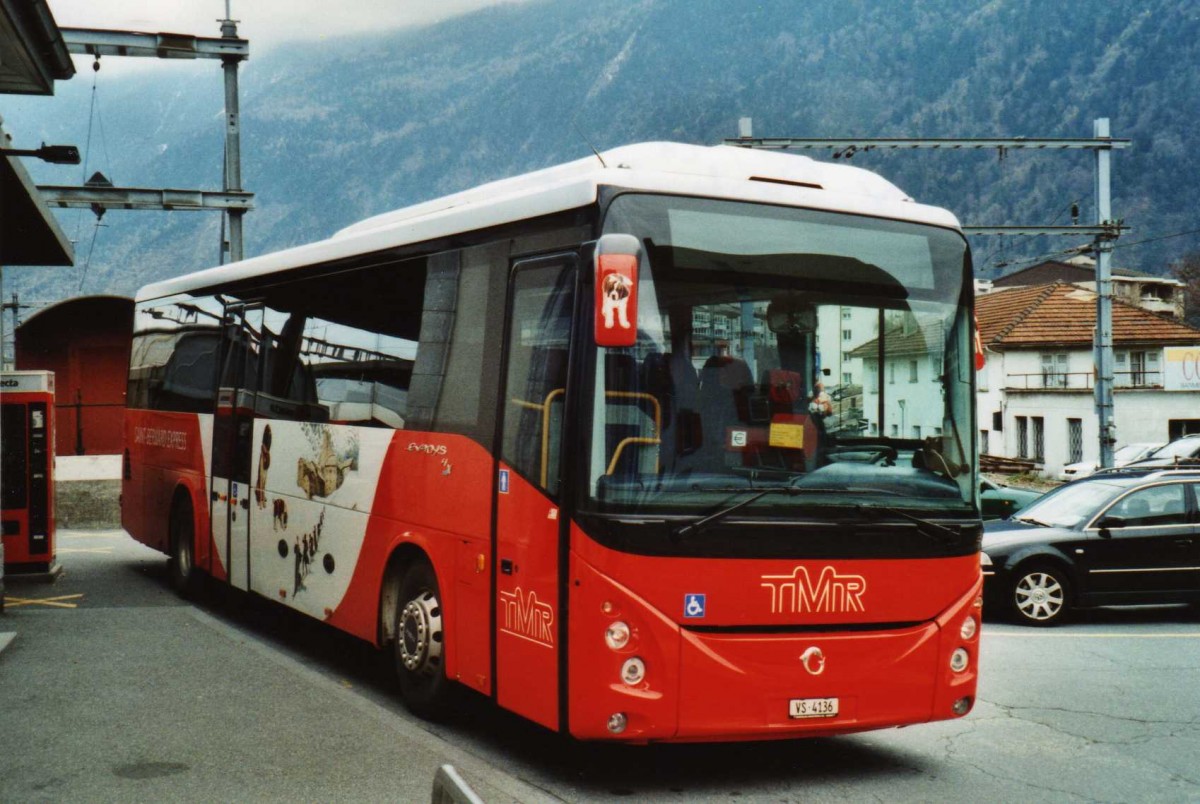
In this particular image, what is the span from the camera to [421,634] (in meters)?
7.95

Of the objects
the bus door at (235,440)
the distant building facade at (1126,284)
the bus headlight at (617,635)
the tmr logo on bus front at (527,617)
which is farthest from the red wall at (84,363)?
the distant building facade at (1126,284)

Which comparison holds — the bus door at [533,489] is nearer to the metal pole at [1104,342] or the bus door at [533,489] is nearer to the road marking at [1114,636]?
the road marking at [1114,636]

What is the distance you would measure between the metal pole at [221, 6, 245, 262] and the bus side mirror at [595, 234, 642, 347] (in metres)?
18.0

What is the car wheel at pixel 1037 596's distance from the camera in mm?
13594

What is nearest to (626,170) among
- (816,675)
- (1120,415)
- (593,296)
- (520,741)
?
(593,296)

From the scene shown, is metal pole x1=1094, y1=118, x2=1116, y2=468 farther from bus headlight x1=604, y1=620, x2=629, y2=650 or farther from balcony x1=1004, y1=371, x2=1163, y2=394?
balcony x1=1004, y1=371, x2=1163, y2=394

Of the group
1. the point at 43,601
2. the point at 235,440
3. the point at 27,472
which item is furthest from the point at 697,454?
the point at 27,472

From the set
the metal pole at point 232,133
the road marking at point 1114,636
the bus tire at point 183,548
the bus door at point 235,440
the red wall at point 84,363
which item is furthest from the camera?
the red wall at point 84,363

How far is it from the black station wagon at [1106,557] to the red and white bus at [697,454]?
23.3 feet

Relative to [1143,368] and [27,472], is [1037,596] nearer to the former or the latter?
[27,472]

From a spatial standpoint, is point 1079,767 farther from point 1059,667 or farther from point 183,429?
point 183,429

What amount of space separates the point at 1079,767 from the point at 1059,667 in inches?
143

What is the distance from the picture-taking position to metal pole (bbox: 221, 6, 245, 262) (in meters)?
22.5

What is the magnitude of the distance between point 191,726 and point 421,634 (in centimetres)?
142
